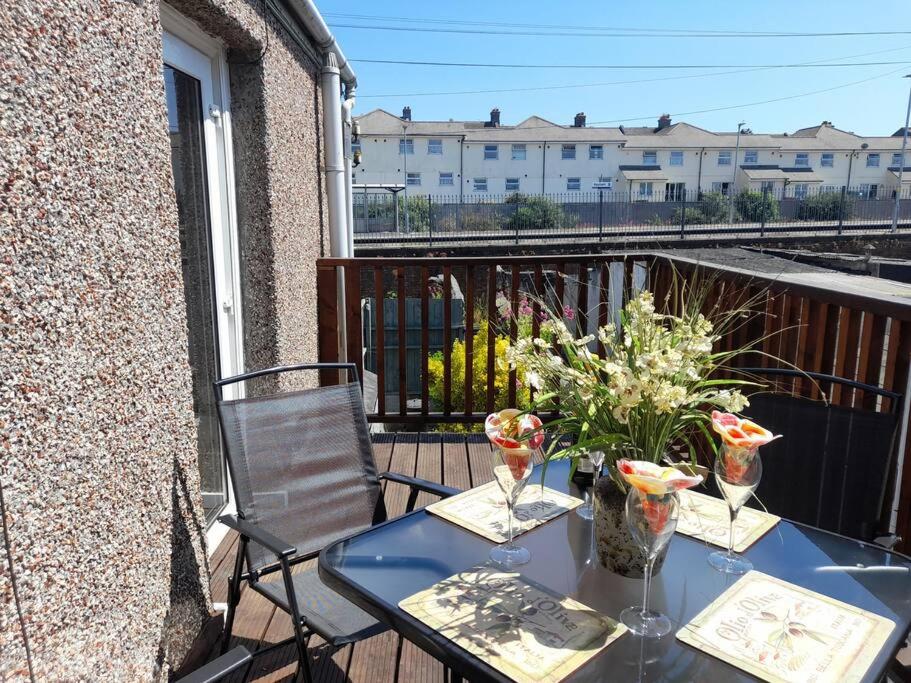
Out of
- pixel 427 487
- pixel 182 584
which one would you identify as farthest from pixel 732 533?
pixel 182 584

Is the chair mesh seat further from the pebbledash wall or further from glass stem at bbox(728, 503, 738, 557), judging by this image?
glass stem at bbox(728, 503, 738, 557)

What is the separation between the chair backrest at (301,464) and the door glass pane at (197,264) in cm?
54

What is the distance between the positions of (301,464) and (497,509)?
770 mm

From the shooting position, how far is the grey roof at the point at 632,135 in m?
41.2

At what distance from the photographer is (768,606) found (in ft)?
4.07

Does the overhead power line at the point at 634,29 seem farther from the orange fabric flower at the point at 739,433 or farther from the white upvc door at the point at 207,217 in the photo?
the orange fabric flower at the point at 739,433

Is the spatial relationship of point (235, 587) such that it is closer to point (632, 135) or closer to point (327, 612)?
point (327, 612)

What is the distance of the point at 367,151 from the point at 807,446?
Result: 41034 millimetres

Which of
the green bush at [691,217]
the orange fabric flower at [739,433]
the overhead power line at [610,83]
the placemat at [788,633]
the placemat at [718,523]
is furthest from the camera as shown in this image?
the overhead power line at [610,83]

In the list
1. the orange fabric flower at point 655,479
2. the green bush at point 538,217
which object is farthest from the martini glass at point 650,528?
the green bush at point 538,217

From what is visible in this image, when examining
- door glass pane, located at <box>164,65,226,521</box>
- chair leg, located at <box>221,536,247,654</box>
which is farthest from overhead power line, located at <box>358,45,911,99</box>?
chair leg, located at <box>221,536,247,654</box>

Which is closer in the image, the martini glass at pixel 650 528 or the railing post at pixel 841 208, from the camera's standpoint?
the martini glass at pixel 650 528

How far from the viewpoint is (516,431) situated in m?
1.45

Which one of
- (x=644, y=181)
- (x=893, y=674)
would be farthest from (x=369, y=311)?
(x=644, y=181)
